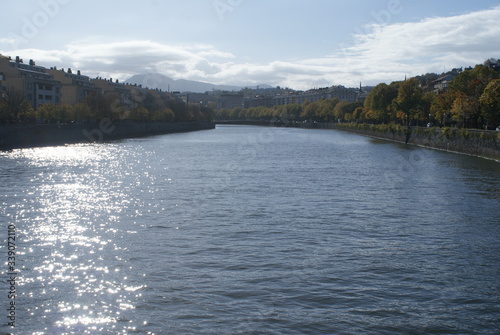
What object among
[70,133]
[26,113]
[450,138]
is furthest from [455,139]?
[26,113]

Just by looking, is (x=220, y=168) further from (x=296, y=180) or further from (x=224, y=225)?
(x=224, y=225)

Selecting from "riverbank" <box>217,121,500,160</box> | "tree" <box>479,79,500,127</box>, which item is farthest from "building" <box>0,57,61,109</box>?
"tree" <box>479,79,500,127</box>

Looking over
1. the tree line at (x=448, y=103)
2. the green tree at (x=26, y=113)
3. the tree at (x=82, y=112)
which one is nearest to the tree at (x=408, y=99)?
the tree line at (x=448, y=103)

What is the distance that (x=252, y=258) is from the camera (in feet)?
48.9

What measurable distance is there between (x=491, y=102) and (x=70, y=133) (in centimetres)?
5127

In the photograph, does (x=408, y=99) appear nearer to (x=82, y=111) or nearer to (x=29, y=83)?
(x=82, y=111)

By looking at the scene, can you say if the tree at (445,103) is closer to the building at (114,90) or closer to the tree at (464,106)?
the tree at (464,106)

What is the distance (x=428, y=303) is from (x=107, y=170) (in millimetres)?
29570

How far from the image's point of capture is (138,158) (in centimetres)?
4847

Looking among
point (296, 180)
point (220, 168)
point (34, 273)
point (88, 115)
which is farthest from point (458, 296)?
point (88, 115)

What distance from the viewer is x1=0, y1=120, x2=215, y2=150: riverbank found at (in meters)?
59.2

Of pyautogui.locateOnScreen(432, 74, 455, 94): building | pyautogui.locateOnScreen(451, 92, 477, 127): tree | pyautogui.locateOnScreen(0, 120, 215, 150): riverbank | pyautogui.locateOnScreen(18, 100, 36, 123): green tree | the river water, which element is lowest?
the river water

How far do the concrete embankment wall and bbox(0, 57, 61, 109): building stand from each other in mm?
56425

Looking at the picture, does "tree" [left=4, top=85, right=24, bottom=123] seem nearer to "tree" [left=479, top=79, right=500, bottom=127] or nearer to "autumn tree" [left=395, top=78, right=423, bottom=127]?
"tree" [left=479, top=79, right=500, bottom=127]
